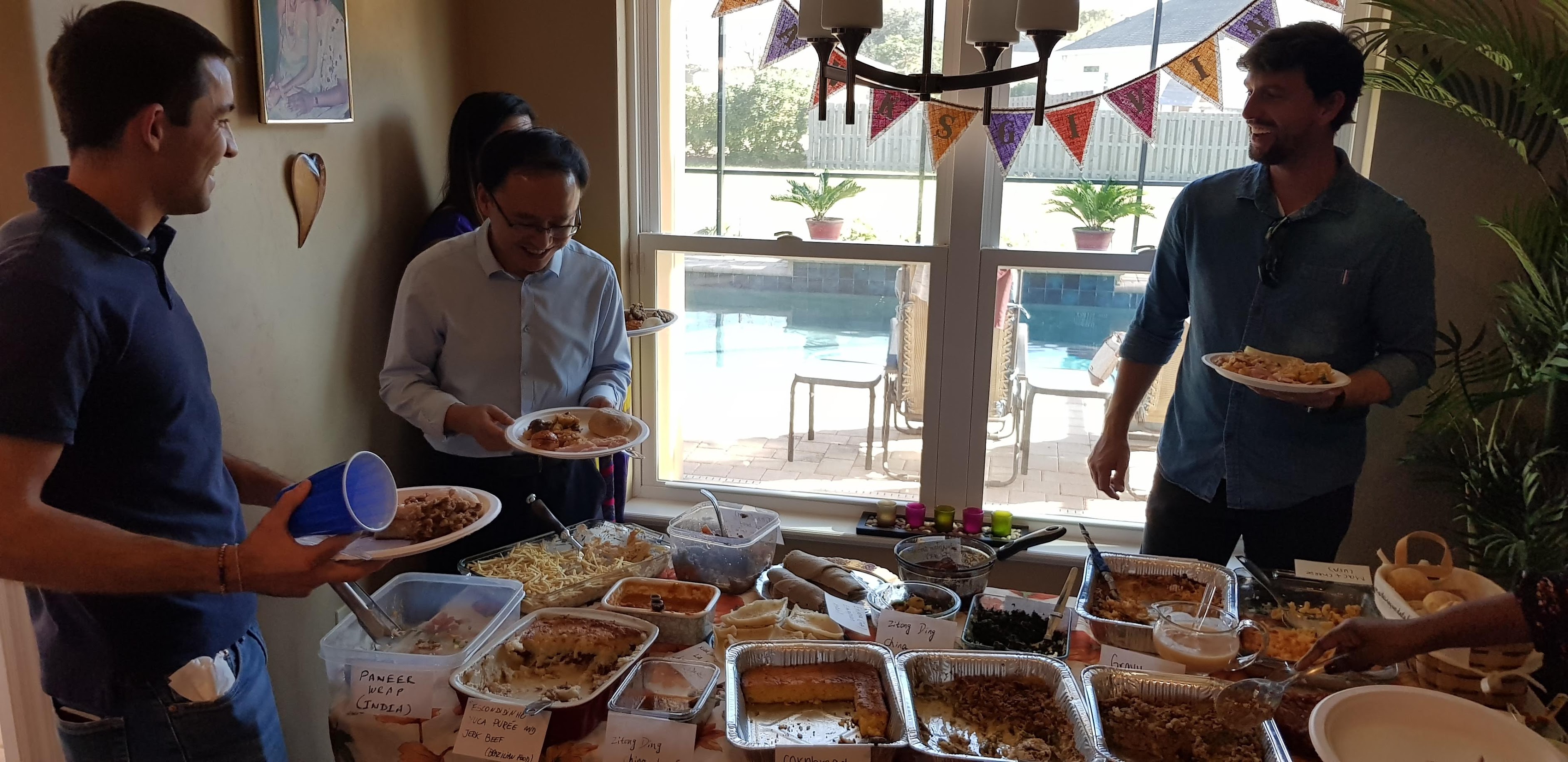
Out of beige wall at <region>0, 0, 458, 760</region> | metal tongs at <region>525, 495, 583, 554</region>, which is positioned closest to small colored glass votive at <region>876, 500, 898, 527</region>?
metal tongs at <region>525, 495, 583, 554</region>

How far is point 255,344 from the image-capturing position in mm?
2115

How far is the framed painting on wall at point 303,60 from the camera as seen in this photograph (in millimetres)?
2070

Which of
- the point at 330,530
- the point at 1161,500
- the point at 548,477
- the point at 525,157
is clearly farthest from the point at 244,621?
the point at 1161,500

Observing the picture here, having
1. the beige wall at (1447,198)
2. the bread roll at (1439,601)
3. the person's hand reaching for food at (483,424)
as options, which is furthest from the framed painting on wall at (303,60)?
the beige wall at (1447,198)

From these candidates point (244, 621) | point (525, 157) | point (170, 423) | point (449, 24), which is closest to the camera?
point (170, 423)

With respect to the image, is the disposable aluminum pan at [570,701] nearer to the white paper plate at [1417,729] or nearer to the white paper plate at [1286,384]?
the white paper plate at [1417,729]

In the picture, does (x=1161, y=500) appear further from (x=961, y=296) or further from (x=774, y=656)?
(x=774, y=656)

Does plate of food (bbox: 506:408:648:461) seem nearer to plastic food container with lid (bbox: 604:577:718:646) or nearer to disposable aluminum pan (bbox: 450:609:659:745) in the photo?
plastic food container with lid (bbox: 604:577:718:646)

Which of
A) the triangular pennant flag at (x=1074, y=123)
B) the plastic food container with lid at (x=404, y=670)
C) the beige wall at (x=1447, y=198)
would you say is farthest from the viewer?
the triangular pennant flag at (x=1074, y=123)

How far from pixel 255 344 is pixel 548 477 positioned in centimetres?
71

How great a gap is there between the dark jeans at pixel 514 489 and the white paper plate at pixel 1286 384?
4.81 feet

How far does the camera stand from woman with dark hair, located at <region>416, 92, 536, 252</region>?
254 cm

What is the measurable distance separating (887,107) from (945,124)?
20cm

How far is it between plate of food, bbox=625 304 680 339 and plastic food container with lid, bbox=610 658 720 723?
49.0 inches
